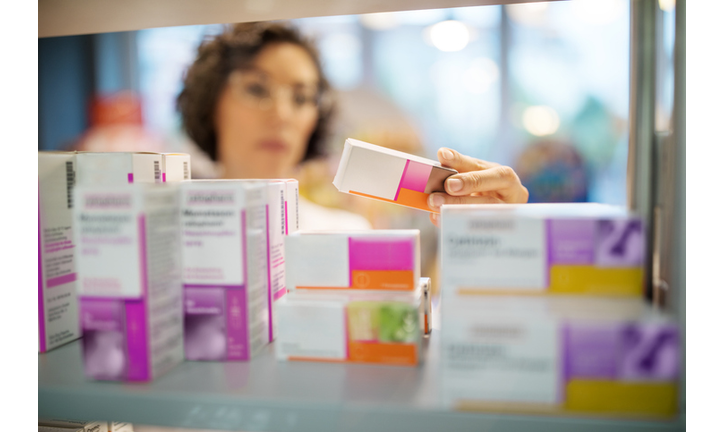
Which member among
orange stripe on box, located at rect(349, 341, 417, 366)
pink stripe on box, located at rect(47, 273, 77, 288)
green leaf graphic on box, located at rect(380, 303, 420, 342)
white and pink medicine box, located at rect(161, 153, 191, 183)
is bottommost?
orange stripe on box, located at rect(349, 341, 417, 366)

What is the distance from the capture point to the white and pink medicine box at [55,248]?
0.67 meters

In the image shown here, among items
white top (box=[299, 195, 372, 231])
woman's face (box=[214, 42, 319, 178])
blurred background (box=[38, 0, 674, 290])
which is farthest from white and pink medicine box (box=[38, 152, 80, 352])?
woman's face (box=[214, 42, 319, 178])

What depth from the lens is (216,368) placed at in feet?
2.02

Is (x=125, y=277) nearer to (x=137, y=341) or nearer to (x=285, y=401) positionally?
(x=137, y=341)

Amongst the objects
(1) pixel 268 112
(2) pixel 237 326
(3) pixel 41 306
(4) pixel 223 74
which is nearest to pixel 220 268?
(2) pixel 237 326

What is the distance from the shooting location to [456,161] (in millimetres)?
835

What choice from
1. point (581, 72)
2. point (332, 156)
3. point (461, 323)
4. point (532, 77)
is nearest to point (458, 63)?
point (532, 77)

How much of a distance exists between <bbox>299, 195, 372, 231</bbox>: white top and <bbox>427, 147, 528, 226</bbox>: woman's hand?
1.84m

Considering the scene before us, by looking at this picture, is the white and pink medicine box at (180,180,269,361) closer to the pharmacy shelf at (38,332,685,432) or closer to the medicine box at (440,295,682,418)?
the pharmacy shelf at (38,332,685,432)

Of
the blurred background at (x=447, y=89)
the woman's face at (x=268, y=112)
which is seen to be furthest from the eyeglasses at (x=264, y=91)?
the blurred background at (x=447, y=89)

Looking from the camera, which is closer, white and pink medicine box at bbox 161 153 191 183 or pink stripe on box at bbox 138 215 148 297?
pink stripe on box at bbox 138 215 148 297

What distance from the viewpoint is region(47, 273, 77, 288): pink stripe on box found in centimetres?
69

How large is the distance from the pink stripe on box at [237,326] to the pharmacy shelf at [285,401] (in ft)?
0.05
